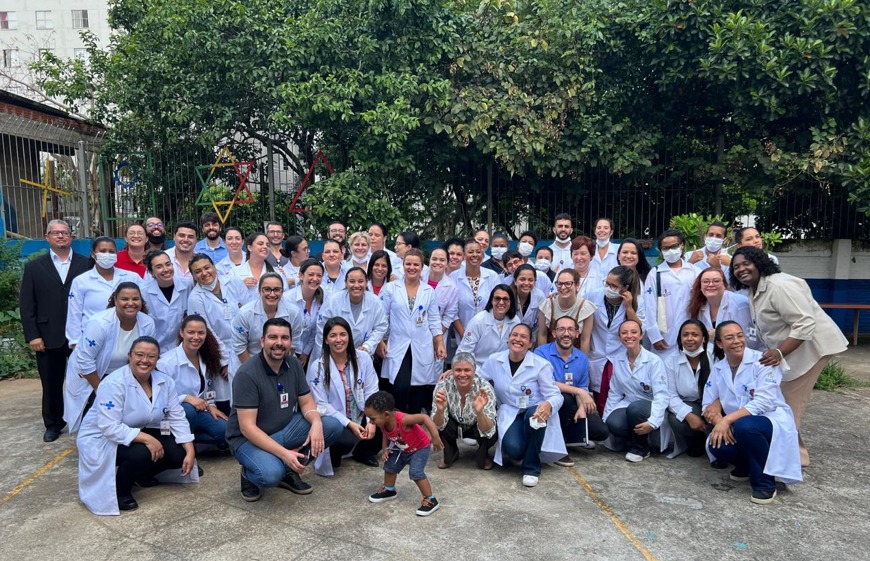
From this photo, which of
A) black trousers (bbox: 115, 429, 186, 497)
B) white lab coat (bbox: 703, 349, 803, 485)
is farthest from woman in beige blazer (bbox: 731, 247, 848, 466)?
black trousers (bbox: 115, 429, 186, 497)

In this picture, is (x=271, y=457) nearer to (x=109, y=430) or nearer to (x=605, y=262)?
(x=109, y=430)

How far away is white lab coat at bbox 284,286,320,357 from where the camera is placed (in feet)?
16.9

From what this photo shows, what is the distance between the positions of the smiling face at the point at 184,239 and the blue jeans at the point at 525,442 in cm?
308

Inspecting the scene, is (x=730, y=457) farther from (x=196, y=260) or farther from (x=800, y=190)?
(x=800, y=190)

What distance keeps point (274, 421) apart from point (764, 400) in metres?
3.21

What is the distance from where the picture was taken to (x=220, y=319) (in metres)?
4.95

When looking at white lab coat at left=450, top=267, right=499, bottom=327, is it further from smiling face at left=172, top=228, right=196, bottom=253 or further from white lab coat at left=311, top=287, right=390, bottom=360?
smiling face at left=172, top=228, right=196, bottom=253

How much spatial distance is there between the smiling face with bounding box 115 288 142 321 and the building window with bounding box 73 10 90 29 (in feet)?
126

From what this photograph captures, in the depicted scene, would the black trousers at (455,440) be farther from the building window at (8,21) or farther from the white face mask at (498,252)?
the building window at (8,21)

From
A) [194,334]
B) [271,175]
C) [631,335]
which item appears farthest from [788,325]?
[271,175]

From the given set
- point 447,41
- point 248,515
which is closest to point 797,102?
point 447,41

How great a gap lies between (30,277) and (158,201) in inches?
193

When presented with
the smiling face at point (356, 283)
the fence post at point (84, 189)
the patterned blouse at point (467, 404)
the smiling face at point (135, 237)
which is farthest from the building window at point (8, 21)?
the patterned blouse at point (467, 404)

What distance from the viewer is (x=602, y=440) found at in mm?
4977
